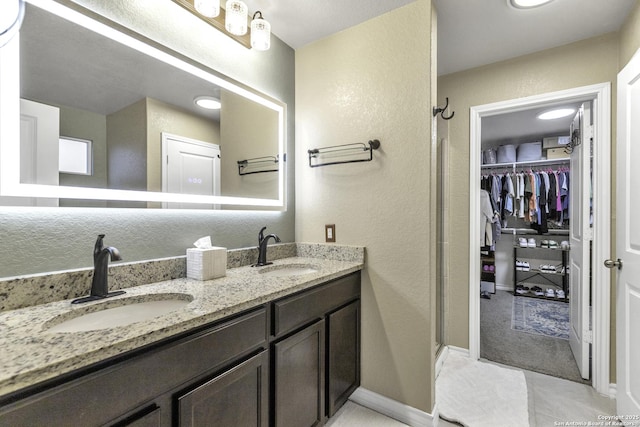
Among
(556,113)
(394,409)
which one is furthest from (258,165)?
(556,113)

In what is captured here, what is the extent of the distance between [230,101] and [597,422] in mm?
2859

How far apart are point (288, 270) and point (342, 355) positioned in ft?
1.92

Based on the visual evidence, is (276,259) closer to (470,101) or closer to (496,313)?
(470,101)

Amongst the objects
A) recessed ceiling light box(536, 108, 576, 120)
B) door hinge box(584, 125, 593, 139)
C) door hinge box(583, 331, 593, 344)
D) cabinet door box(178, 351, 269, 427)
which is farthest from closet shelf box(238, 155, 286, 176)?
recessed ceiling light box(536, 108, 576, 120)

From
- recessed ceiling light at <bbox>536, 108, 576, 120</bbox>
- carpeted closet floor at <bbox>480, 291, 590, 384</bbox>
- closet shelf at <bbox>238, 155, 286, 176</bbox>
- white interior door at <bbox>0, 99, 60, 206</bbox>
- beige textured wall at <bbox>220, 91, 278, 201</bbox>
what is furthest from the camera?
recessed ceiling light at <bbox>536, 108, 576, 120</bbox>

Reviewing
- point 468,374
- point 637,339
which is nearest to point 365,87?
point 637,339

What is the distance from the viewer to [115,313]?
106 centimetres

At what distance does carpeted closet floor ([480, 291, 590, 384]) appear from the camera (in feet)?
7.33

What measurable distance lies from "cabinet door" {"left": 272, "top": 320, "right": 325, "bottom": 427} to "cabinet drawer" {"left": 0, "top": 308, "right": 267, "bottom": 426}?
0.25m

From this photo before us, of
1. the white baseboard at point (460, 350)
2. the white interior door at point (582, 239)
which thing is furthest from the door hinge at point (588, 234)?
the white baseboard at point (460, 350)

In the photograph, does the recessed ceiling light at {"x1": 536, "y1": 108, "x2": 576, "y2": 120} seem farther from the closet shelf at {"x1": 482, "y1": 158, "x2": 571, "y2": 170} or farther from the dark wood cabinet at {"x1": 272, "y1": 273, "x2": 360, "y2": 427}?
the dark wood cabinet at {"x1": 272, "y1": 273, "x2": 360, "y2": 427}

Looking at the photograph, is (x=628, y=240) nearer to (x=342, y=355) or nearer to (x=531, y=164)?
(x=342, y=355)

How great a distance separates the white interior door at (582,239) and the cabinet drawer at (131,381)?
240 centimetres

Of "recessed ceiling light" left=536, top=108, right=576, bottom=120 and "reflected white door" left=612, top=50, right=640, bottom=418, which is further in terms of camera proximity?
"recessed ceiling light" left=536, top=108, right=576, bottom=120
